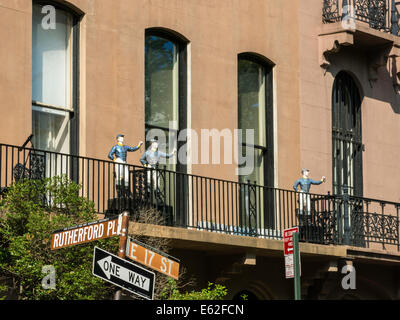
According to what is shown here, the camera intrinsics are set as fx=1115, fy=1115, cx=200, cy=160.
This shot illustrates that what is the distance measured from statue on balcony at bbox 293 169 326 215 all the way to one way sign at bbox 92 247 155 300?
36.1 feet

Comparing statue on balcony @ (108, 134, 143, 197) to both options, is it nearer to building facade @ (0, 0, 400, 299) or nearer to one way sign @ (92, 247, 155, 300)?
building facade @ (0, 0, 400, 299)

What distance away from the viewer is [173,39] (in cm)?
2409

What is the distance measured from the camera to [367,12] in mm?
27938

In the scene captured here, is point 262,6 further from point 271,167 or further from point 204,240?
point 204,240

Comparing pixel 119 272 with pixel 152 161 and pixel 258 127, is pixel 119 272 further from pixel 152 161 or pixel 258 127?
pixel 258 127

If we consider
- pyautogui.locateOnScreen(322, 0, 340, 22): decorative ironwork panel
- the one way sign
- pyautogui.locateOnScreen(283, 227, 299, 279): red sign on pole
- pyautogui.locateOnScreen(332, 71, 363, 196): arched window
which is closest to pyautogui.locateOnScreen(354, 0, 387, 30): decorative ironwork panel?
pyautogui.locateOnScreen(322, 0, 340, 22): decorative ironwork panel

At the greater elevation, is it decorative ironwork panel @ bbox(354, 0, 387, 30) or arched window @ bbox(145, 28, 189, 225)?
decorative ironwork panel @ bbox(354, 0, 387, 30)

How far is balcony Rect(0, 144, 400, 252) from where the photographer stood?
67.9 ft

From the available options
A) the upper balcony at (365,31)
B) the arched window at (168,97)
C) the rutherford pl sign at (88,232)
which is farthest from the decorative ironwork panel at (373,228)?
the rutherford pl sign at (88,232)

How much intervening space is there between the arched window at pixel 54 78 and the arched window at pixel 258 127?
4885mm

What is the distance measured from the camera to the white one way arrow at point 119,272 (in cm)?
1382

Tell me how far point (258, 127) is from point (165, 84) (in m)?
3.00

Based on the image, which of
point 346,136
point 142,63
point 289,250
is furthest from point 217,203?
point 346,136

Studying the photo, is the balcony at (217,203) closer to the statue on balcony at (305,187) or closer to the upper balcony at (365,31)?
the statue on balcony at (305,187)
